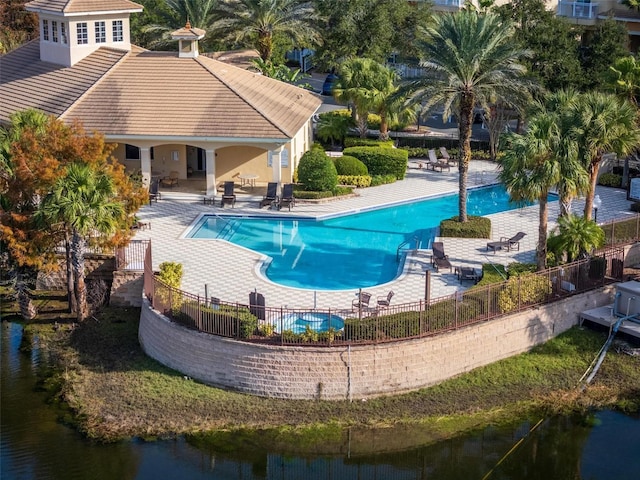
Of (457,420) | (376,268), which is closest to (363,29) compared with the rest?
(376,268)

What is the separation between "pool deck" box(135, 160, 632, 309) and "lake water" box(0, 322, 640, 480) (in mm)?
6313

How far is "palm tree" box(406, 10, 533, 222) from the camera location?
40.0 metres

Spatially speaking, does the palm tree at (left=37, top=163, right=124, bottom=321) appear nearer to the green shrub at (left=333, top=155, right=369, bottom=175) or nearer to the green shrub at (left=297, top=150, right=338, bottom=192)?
the green shrub at (left=297, top=150, right=338, bottom=192)

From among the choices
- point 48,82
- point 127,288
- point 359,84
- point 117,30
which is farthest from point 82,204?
point 359,84

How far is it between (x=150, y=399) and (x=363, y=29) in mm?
34372

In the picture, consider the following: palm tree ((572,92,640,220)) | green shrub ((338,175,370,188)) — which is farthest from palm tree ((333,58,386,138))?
palm tree ((572,92,640,220))

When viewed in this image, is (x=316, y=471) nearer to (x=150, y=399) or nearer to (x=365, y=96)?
(x=150, y=399)

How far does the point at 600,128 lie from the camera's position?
118ft

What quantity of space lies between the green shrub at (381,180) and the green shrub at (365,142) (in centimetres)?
257

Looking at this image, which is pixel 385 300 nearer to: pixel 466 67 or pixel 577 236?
pixel 577 236

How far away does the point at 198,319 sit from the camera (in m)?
31.4

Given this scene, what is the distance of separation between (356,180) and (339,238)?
7.20m

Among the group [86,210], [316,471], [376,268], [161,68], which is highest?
[161,68]

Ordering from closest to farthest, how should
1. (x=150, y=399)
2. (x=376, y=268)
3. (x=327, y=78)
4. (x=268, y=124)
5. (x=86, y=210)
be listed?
1. (x=150, y=399)
2. (x=86, y=210)
3. (x=376, y=268)
4. (x=268, y=124)
5. (x=327, y=78)
